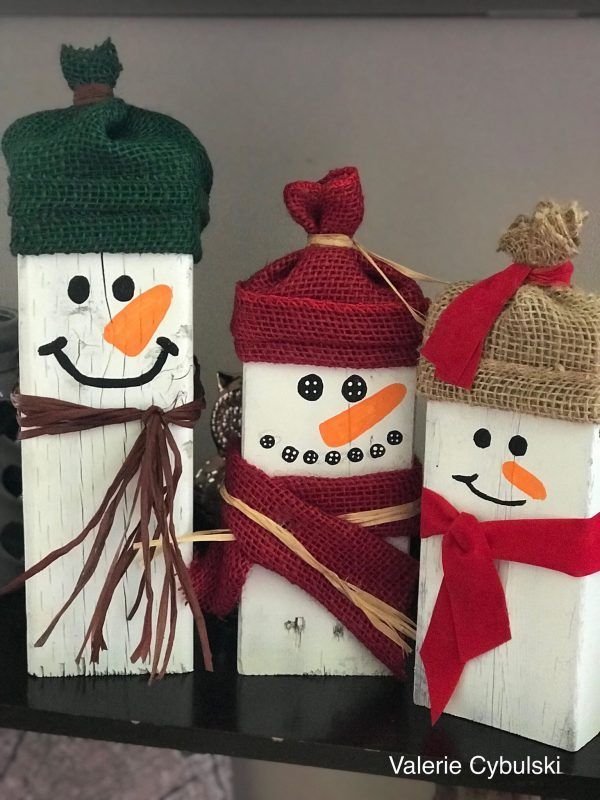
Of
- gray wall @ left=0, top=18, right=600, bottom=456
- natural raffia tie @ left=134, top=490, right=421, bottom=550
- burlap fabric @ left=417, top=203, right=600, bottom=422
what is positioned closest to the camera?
burlap fabric @ left=417, top=203, right=600, bottom=422

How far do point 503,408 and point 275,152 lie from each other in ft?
1.31

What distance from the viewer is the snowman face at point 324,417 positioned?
0.64 meters

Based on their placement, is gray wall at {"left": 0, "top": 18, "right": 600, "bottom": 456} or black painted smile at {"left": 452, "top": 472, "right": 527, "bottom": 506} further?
gray wall at {"left": 0, "top": 18, "right": 600, "bottom": 456}

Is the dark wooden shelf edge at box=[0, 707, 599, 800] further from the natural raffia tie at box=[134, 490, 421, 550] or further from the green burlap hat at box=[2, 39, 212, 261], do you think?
the green burlap hat at box=[2, 39, 212, 261]

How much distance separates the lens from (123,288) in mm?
625

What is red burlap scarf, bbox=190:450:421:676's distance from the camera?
65 cm

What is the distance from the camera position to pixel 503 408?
0.58 m

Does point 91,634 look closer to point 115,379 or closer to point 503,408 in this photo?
point 115,379

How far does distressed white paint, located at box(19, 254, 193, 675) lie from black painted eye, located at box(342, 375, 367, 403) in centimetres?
12

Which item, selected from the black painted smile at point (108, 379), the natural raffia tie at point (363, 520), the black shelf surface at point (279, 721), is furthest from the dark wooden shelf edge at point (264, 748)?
the black painted smile at point (108, 379)

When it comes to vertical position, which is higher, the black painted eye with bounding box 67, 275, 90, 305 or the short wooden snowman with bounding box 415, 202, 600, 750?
the black painted eye with bounding box 67, 275, 90, 305

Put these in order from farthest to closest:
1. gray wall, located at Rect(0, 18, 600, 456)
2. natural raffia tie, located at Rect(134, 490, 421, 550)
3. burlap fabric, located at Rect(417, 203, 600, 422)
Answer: gray wall, located at Rect(0, 18, 600, 456)
natural raffia tie, located at Rect(134, 490, 421, 550)
burlap fabric, located at Rect(417, 203, 600, 422)

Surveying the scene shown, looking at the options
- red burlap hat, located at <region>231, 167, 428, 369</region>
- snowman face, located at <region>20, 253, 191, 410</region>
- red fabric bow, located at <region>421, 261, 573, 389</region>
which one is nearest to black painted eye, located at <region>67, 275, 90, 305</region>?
snowman face, located at <region>20, 253, 191, 410</region>

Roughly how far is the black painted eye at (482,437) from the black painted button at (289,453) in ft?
0.44
